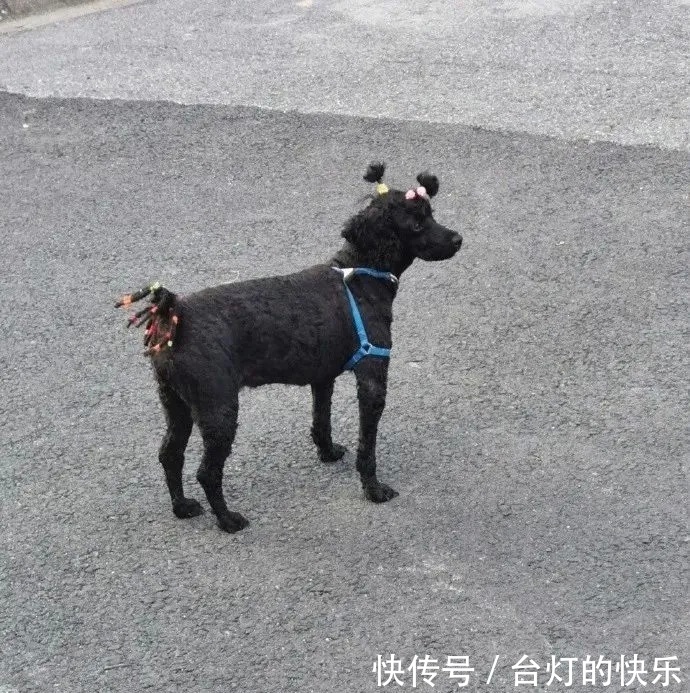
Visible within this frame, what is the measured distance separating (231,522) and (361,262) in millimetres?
1248

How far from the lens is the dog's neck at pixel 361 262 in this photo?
508 cm

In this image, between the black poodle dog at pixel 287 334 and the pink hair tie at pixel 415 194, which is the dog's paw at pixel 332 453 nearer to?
the black poodle dog at pixel 287 334

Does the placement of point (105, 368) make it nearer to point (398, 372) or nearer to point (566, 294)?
point (398, 372)

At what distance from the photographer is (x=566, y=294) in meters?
6.78

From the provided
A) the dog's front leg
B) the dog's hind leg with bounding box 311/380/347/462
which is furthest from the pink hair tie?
the dog's hind leg with bounding box 311/380/347/462

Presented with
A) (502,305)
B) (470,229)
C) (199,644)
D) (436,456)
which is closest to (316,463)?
(436,456)

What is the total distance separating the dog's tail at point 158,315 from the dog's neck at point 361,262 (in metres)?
0.83

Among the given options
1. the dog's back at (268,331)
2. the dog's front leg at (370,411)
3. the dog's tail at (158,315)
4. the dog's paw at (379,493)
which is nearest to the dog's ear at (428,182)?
the dog's back at (268,331)

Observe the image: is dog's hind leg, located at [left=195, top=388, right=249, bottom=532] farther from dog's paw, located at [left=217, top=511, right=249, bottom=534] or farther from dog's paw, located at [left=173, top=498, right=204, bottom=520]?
dog's paw, located at [left=173, top=498, right=204, bottom=520]

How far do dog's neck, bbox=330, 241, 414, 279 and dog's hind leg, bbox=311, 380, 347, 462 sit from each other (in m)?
0.55

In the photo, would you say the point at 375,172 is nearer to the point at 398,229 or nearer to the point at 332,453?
the point at 398,229

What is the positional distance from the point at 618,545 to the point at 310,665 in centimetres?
140

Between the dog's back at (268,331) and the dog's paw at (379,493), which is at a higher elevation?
the dog's back at (268,331)

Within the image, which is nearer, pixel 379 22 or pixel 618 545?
pixel 618 545
